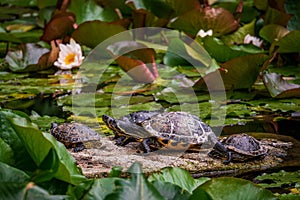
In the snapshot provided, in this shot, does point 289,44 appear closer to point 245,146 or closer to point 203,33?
point 203,33

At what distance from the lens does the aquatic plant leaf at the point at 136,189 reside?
1.48 m

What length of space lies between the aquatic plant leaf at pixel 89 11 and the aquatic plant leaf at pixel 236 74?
1.85m

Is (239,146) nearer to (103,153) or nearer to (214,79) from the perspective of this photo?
(103,153)

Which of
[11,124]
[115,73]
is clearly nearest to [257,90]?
[115,73]

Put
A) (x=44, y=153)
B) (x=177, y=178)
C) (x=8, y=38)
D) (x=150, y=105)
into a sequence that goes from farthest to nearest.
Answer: (x=8, y=38) → (x=150, y=105) → (x=177, y=178) → (x=44, y=153)

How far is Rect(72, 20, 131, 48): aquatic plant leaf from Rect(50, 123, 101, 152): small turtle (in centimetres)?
196

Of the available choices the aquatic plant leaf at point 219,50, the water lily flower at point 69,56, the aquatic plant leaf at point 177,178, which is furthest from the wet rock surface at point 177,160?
the water lily flower at point 69,56

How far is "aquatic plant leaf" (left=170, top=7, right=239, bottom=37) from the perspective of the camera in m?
4.94

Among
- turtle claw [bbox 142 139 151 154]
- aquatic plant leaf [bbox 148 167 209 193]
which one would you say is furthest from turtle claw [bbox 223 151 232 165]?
aquatic plant leaf [bbox 148 167 209 193]

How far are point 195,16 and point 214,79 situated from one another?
114 centimetres

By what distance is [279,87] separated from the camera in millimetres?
3852

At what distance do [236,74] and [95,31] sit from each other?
54.3 inches

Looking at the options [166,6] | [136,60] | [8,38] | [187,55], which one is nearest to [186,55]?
[187,55]

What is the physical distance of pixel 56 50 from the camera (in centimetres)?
475
